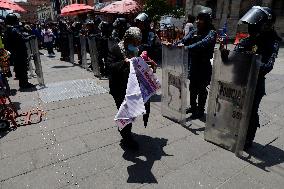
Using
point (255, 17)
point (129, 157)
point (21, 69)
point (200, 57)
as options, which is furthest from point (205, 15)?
point (21, 69)

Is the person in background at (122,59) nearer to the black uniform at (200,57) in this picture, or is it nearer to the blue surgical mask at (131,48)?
the blue surgical mask at (131,48)

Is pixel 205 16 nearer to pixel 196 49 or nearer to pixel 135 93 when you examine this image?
pixel 196 49

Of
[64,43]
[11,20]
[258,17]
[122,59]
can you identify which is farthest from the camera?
[64,43]

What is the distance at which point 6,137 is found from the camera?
15.5 feet

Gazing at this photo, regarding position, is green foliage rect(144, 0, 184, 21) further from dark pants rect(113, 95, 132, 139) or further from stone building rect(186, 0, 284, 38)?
dark pants rect(113, 95, 132, 139)

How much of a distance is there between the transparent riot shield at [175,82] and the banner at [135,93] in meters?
0.89

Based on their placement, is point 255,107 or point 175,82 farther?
point 175,82

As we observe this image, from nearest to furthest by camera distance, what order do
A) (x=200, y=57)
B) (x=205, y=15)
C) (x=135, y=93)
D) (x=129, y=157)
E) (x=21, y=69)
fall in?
(x=135, y=93) → (x=129, y=157) → (x=205, y=15) → (x=200, y=57) → (x=21, y=69)

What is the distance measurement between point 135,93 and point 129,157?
107 cm

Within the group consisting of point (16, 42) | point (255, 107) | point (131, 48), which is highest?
point (131, 48)

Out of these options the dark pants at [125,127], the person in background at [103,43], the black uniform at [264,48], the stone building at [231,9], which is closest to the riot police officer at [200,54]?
the black uniform at [264,48]

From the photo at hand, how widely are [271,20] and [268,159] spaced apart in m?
1.99

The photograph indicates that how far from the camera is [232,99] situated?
382 cm

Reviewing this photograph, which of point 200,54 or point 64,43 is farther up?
point 200,54
